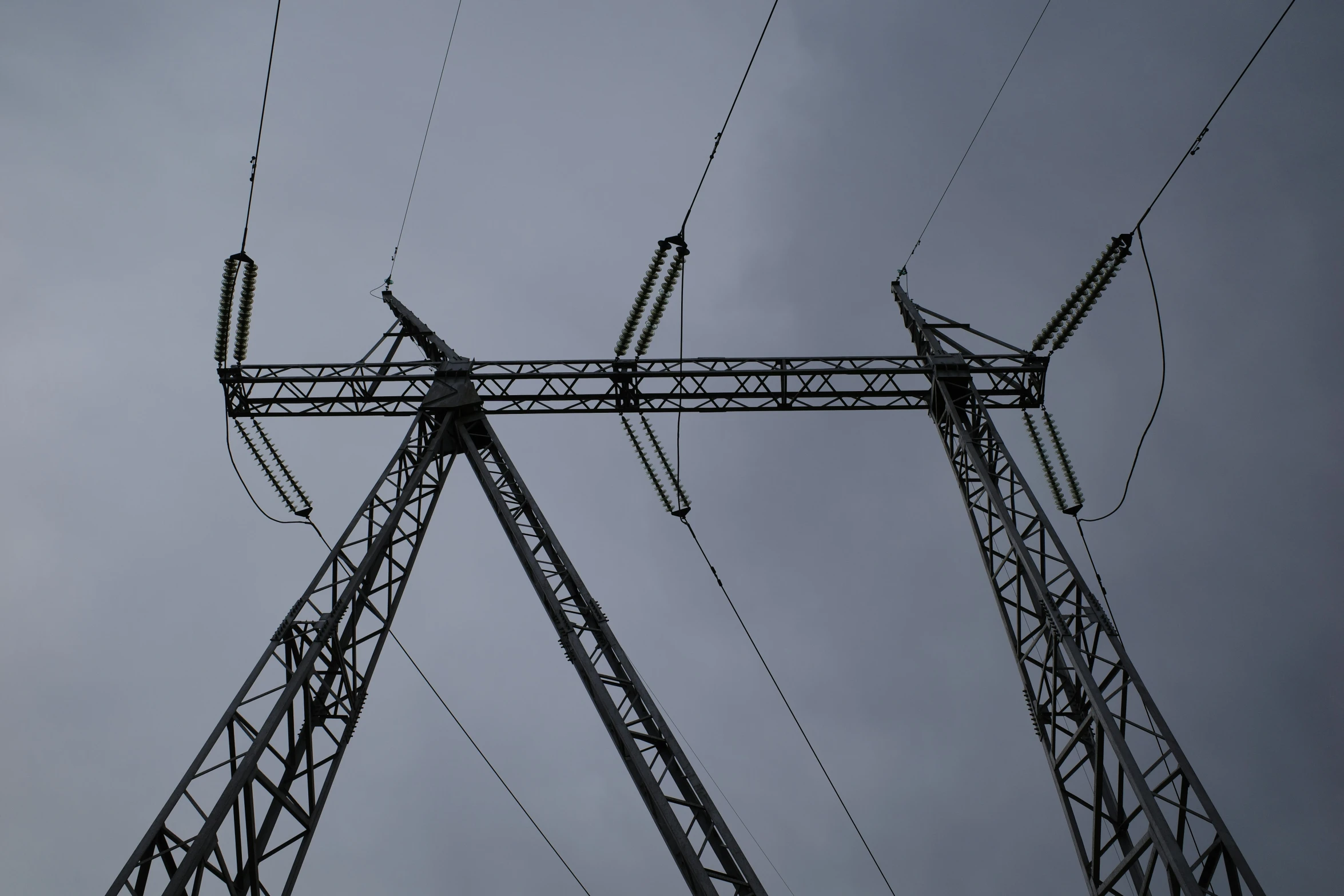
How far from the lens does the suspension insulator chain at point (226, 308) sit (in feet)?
51.9

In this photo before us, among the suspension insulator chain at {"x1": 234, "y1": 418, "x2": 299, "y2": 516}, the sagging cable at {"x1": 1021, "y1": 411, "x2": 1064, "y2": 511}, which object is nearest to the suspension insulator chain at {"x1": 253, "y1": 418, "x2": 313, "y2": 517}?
the suspension insulator chain at {"x1": 234, "y1": 418, "x2": 299, "y2": 516}

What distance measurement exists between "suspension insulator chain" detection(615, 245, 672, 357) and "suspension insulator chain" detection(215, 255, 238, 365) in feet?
23.0

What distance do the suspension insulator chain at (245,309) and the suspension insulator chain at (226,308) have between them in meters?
0.18

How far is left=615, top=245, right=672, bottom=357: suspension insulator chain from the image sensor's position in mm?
14719

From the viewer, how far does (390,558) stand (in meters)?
14.7

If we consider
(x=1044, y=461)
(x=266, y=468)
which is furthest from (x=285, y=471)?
(x=1044, y=461)

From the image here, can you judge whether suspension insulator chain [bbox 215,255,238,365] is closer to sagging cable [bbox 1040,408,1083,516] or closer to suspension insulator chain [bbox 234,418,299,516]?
suspension insulator chain [bbox 234,418,299,516]

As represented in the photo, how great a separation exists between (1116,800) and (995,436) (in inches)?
239

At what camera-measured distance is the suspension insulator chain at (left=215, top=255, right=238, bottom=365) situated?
1581cm

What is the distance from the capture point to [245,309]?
16.3 meters

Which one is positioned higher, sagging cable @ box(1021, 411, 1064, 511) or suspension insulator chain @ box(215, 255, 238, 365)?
suspension insulator chain @ box(215, 255, 238, 365)

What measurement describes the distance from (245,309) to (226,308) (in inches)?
16.6

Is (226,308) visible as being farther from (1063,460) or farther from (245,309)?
(1063,460)

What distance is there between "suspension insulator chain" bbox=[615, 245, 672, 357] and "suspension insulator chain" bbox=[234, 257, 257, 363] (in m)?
6.57
